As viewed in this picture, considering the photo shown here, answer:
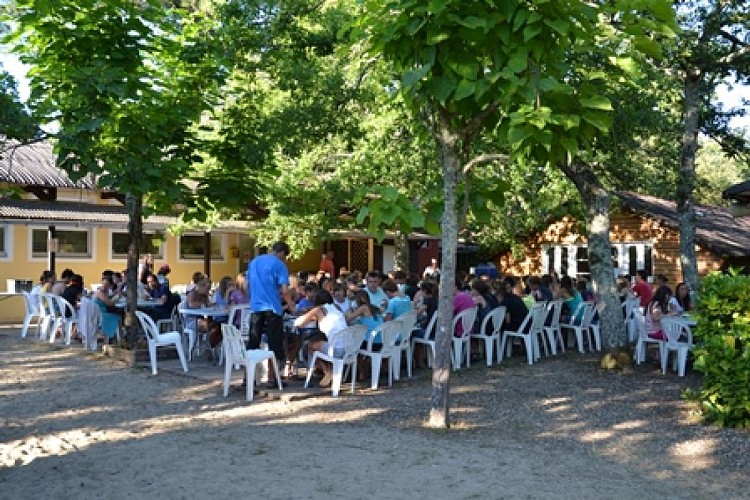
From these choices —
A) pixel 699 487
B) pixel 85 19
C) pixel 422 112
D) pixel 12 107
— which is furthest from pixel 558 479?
pixel 85 19

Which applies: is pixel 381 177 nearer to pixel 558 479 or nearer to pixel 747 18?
pixel 747 18

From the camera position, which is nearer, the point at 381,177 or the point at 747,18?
the point at 747,18

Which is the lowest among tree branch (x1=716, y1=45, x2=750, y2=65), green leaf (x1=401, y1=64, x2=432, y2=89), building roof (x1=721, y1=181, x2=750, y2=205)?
building roof (x1=721, y1=181, x2=750, y2=205)

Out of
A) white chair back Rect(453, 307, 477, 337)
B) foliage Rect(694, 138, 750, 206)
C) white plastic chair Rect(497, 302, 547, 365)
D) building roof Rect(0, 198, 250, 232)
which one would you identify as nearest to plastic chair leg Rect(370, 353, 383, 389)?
white chair back Rect(453, 307, 477, 337)

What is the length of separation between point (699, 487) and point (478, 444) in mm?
1859

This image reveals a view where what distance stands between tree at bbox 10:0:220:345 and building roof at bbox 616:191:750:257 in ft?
47.2

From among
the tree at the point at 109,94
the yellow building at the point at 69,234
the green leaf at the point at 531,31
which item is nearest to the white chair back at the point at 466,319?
the tree at the point at 109,94

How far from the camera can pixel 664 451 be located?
6.81 meters

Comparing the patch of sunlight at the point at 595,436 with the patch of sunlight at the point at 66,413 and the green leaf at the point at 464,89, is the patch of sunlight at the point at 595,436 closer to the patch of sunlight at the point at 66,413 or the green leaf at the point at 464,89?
the green leaf at the point at 464,89

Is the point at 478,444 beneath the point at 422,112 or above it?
beneath

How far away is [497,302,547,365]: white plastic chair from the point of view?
1213 centimetres

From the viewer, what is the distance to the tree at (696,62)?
12375 millimetres

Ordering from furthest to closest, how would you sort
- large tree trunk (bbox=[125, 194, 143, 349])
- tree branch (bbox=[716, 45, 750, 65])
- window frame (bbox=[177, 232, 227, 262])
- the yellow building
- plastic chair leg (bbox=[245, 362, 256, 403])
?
window frame (bbox=[177, 232, 227, 262]) → the yellow building → tree branch (bbox=[716, 45, 750, 65]) → large tree trunk (bbox=[125, 194, 143, 349]) → plastic chair leg (bbox=[245, 362, 256, 403])

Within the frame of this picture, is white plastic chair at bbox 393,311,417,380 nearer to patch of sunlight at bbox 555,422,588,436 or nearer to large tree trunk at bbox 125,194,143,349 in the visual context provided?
patch of sunlight at bbox 555,422,588,436
